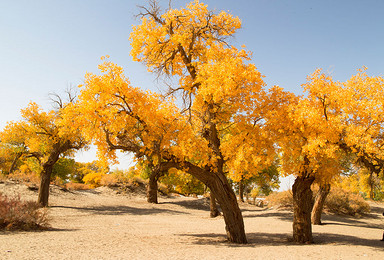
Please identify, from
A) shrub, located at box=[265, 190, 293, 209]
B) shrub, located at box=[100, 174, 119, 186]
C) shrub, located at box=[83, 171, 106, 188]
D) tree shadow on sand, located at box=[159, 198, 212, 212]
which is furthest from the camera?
shrub, located at box=[83, 171, 106, 188]

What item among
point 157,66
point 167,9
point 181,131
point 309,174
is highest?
point 167,9

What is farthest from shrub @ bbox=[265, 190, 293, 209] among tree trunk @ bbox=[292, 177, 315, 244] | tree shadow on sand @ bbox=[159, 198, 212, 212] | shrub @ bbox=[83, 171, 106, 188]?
shrub @ bbox=[83, 171, 106, 188]

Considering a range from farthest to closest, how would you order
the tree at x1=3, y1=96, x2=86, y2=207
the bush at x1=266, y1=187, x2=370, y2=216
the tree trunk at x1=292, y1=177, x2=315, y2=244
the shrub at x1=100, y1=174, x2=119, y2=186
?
the shrub at x1=100, y1=174, x2=119, y2=186, the bush at x1=266, y1=187, x2=370, y2=216, the tree at x1=3, y1=96, x2=86, y2=207, the tree trunk at x1=292, y1=177, x2=315, y2=244

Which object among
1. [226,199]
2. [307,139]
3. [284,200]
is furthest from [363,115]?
[284,200]

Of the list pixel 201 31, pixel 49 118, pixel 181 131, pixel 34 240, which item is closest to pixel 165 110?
pixel 181 131

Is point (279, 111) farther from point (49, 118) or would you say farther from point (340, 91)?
point (49, 118)

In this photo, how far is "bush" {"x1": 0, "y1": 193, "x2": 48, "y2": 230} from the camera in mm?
8781

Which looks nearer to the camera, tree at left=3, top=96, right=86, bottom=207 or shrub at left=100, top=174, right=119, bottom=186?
tree at left=3, top=96, right=86, bottom=207

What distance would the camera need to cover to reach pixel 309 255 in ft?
25.1

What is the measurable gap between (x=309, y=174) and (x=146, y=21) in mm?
9422

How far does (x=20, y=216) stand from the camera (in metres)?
9.14

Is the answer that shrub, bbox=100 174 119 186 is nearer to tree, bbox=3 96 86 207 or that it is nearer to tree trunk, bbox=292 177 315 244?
tree, bbox=3 96 86 207

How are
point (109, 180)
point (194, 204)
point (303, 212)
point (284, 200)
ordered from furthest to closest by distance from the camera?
1. point (109, 180)
2. point (194, 204)
3. point (284, 200)
4. point (303, 212)

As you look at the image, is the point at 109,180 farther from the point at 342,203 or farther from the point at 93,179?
the point at 342,203
